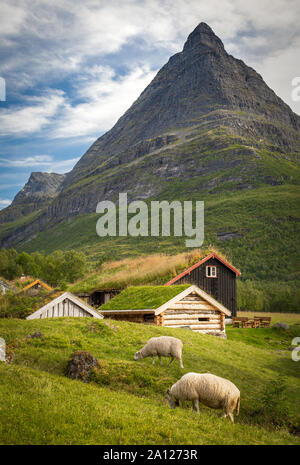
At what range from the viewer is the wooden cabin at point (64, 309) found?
22.1 m

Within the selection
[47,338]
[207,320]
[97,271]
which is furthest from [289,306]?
[47,338]

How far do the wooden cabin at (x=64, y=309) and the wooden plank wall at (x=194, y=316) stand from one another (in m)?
6.24

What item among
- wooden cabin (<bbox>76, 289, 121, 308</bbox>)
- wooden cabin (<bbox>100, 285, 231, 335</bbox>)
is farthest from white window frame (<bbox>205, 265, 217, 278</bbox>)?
wooden cabin (<bbox>100, 285, 231, 335</bbox>)

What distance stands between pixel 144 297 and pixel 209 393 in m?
17.9

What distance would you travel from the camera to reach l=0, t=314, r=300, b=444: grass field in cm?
906

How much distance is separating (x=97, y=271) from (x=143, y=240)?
5597 inches

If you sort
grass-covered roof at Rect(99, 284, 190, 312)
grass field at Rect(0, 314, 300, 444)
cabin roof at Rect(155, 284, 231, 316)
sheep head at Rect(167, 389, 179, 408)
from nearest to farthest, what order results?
1. grass field at Rect(0, 314, 300, 444)
2. sheep head at Rect(167, 389, 179, 408)
3. cabin roof at Rect(155, 284, 231, 316)
4. grass-covered roof at Rect(99, 284, 190, 312)

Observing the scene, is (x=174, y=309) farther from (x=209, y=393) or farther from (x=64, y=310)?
(x=209, y=393)

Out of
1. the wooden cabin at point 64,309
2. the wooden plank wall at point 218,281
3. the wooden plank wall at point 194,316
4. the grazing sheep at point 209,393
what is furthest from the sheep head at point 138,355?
the wooden plank wall at point 218,281

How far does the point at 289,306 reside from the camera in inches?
3718

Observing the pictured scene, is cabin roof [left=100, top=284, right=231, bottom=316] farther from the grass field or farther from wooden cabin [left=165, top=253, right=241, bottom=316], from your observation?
wooden cabin [left=165, top=253, right=241, bottom=316]

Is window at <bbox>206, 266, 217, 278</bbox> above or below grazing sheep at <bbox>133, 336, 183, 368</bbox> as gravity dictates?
above

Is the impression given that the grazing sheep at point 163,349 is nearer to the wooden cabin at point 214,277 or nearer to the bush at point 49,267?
the wooden cabin at point 214,277

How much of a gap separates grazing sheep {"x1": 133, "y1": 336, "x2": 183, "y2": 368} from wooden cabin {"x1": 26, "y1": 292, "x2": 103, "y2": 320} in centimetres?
655
